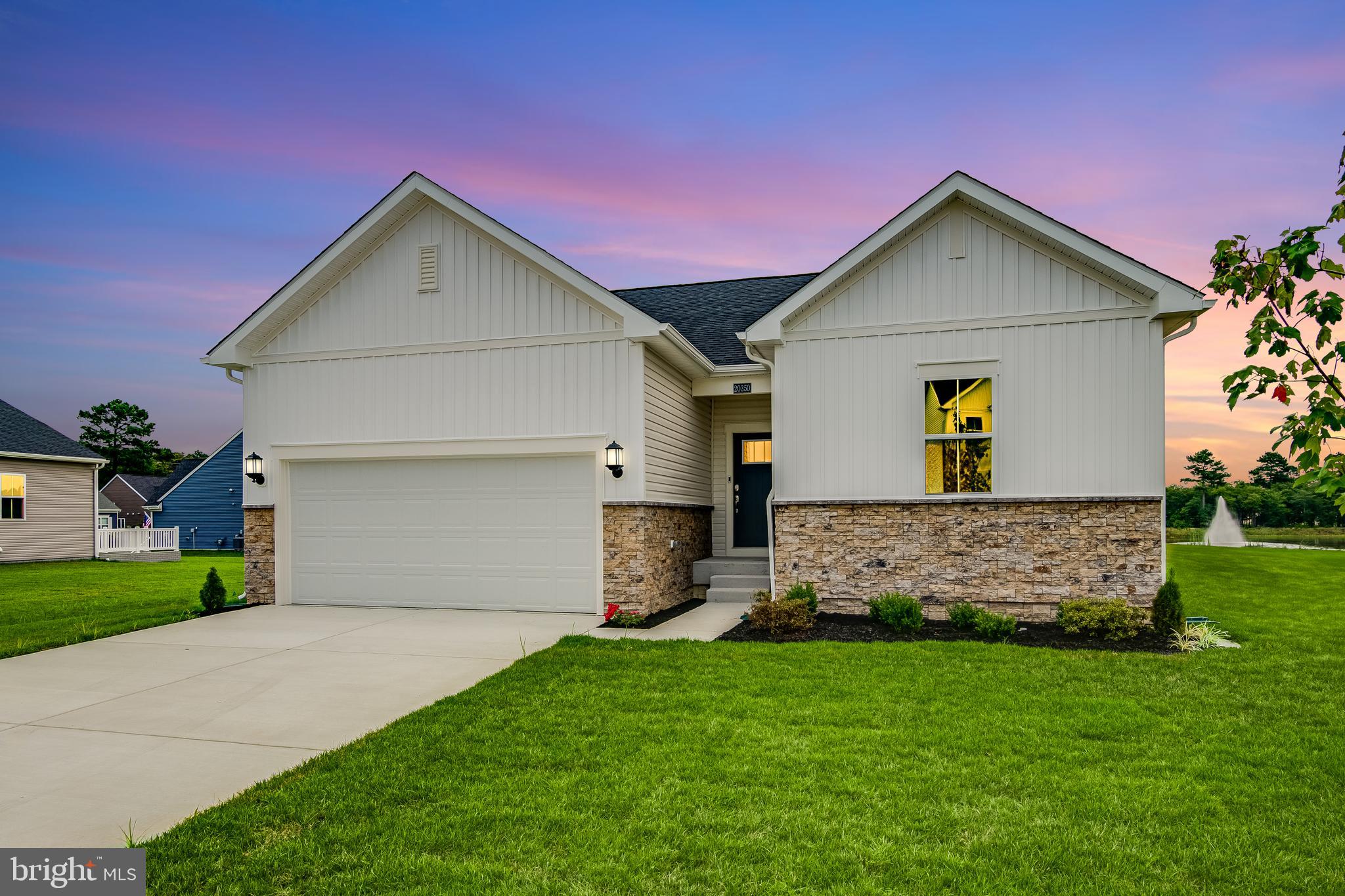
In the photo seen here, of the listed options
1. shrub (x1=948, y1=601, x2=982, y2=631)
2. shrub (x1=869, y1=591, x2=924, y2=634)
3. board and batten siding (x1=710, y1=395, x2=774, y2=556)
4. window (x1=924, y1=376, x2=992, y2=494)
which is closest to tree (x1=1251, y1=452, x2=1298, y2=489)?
board and batten siding (x1=710, y1=395, x2=774, y2=556)

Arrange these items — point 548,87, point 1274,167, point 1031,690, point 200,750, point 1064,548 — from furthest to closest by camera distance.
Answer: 1. point 548,87
2. point 1274,167
3. point 1064,548
4. point 1031,690
5. point 200,750

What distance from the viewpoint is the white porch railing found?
25.1 m

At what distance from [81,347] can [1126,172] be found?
29.2 meters

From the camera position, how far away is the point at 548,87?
13.9 m

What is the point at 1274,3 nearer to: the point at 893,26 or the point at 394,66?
the point at 893,26

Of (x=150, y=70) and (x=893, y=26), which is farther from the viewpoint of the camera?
(x=150, y=70)

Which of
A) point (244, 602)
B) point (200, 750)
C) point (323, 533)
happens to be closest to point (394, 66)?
point (323, 533)

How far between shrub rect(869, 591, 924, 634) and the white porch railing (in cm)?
2556

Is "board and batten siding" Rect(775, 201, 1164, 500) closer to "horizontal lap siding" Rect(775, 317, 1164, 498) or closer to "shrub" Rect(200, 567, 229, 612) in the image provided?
"horizontal lap siding" Rect(775, 317, 1164, 498)

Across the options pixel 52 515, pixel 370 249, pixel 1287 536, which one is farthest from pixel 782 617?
pixel 1287 536

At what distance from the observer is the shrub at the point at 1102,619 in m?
8.63

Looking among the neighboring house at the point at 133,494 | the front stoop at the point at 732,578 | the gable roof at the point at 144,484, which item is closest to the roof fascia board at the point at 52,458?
the neighboring house at the point at 133,494

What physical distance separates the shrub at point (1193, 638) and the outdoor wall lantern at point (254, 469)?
501 inches

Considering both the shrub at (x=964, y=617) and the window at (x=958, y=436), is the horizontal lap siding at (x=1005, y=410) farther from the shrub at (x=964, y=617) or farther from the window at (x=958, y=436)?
the shrub at (x=964, y=617)
